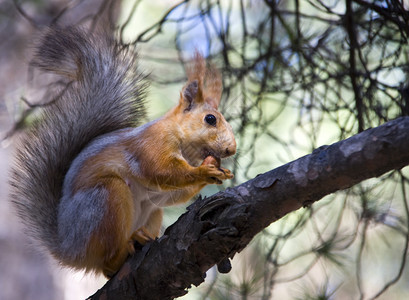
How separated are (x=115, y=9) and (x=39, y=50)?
141cm

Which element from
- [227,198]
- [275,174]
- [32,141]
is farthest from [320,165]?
[32,141]

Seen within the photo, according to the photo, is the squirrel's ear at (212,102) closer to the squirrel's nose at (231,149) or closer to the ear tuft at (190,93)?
the ear tuft at (190,93)

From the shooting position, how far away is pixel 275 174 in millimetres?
899

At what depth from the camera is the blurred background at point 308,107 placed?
4.94 ft

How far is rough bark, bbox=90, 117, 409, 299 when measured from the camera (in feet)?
2.54

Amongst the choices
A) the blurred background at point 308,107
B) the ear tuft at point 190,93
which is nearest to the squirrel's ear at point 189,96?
the ear tuft at point 190,93

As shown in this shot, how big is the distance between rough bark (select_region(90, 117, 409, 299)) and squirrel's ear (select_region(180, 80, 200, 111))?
1.48ft

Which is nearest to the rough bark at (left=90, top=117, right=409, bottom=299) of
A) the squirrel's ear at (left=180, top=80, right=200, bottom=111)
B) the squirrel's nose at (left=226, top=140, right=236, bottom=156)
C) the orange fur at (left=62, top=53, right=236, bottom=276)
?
the orange fur at (left=62, top=53, right=236, bottom=276)

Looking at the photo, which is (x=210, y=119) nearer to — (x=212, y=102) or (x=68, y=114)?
(x=212, y=102)

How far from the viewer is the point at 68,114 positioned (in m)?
1.47

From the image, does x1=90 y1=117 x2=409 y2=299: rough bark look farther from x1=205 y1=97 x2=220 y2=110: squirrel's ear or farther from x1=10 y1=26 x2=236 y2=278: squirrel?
x1=205 y1=97 x2=220 y2=110: squirrel's ear

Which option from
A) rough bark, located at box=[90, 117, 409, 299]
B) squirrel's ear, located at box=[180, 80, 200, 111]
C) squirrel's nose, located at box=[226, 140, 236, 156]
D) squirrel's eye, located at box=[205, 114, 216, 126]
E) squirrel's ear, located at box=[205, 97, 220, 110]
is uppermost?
squirrel's ear, located at box=[180, 80, 200, 111]

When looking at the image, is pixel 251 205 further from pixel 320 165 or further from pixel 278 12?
pixel 278 12

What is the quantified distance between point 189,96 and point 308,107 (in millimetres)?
414
